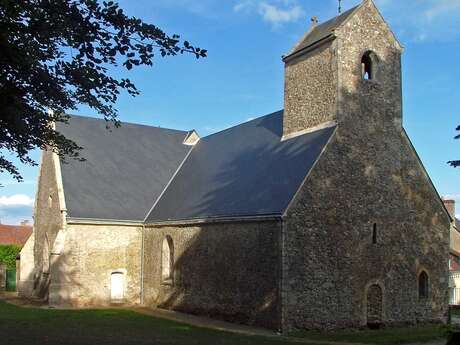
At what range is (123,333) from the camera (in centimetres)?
1648

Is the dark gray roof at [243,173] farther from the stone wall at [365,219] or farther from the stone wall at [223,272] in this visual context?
the stone wall at [365,219]

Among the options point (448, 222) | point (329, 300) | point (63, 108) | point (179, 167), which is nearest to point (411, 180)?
point (448, 222)

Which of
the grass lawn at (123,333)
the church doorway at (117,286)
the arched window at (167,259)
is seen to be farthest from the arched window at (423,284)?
the church doorway at (117,286)

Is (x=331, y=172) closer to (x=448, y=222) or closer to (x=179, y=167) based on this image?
(x=448, y=222)

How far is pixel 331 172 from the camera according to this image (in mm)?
19688

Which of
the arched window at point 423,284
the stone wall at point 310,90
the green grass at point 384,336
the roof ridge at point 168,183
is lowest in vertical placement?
the green grass at point 384,336

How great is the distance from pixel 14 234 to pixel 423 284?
4739cm

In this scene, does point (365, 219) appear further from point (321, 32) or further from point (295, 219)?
point (321, 32)

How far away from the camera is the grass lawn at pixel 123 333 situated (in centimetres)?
1474

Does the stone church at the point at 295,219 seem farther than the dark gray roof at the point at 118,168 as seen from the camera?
No

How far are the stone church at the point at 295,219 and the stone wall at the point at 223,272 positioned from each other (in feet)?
0.23

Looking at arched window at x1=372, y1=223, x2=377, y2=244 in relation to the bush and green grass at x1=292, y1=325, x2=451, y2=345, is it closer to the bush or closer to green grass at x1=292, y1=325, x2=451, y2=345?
green grass at x1=292, y1=325, x2=451, y2=345

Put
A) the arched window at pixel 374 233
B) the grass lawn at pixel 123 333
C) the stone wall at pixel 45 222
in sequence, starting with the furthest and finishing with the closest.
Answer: the stone wall at pixel 45 222 < the arched window at pixel 374 233 < the grass lawn at pixel 123 333

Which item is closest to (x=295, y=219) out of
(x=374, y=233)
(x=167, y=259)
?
(x=374, y=233)
